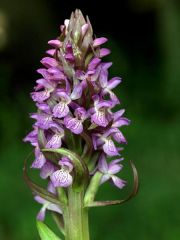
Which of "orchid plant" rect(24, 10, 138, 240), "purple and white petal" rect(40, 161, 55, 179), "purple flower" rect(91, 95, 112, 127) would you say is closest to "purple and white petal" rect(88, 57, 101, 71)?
"orchid plant" rect(24, 10, 138, 240)

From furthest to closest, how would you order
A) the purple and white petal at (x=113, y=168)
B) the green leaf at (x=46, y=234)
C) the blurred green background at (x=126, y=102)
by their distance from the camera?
1. the blurred green background at (x=126, y=102)
2. the purple and white petal at (x=113, y=168)
3. the green leaf at (x=46, y=234)

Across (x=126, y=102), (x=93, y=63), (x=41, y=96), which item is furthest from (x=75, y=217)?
(x=126, y=102)

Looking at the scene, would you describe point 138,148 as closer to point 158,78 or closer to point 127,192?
point 127,192

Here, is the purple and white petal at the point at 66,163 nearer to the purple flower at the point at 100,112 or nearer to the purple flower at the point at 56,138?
the purple flower at the point at 56,138

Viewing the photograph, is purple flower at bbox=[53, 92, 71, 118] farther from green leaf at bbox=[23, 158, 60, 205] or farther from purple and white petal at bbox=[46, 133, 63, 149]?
green leaf at bbox=[23, 158, 60, 205]

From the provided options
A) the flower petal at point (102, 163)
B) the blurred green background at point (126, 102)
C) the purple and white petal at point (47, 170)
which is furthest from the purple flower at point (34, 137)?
the blurred green background at point (126, 102)

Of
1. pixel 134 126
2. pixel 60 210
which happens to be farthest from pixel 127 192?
pixel 60 210
